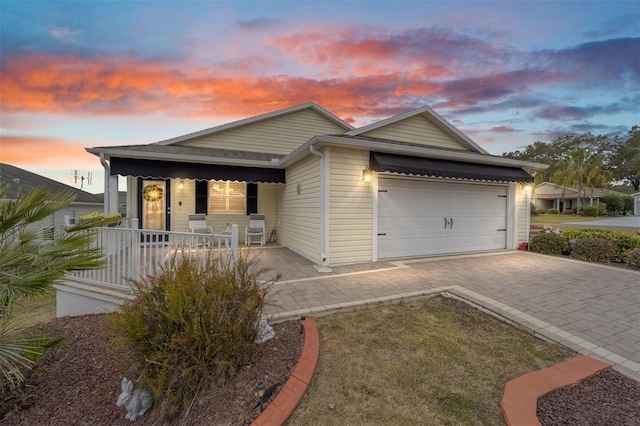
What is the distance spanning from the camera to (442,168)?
A: 7.02 metres

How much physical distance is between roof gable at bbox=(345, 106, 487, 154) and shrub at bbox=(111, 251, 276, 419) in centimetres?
658

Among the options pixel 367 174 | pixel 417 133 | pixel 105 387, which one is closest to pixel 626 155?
pixel 417 133

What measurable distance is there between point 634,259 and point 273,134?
12.3m

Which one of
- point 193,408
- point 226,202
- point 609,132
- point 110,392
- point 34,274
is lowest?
point 110,392

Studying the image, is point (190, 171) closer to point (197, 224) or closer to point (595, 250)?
point (197, 224)

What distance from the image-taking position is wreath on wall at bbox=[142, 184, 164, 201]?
9478 mm

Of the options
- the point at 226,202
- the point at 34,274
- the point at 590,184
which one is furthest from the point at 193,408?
the point at 590,184

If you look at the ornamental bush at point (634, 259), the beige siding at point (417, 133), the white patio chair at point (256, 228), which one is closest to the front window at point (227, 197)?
the white patio chair at point (256, 228)

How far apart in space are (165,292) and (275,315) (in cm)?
164

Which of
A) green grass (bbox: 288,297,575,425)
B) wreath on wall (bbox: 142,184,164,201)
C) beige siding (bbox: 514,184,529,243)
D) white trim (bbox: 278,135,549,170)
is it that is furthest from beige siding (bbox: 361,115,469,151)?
wreath on wall (bbox: 142,184,164,201)

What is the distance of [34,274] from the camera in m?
2.21

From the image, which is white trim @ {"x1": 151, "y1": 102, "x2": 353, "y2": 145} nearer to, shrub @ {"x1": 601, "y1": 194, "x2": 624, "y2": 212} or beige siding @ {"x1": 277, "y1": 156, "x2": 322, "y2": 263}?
beige siding @ {"x1": 277, "y1": 156, "x2": 322, "y2": 263}

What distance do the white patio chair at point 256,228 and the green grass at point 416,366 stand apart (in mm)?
6687

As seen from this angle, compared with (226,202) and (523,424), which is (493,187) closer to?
(523,424)
